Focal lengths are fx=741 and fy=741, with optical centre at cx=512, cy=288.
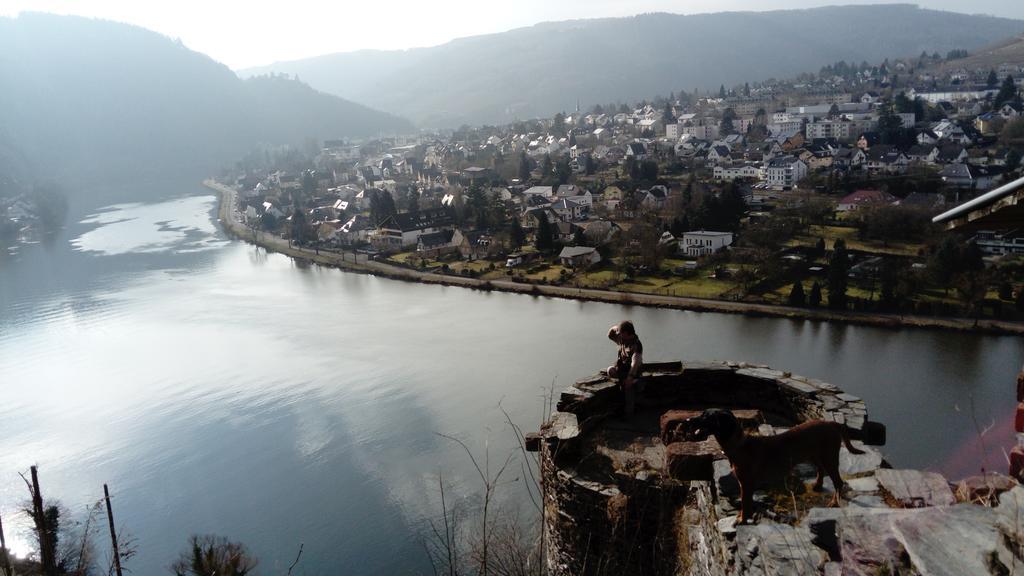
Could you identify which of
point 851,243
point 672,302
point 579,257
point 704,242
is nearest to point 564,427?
point 672,302

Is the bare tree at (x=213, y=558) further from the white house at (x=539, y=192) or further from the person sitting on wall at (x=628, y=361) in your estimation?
the white house at (x=539, y=192)

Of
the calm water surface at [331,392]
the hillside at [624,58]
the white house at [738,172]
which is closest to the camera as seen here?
the calm water surface at [331,392]

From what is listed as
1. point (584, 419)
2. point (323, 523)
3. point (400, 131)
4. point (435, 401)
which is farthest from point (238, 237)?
point (400, 131)

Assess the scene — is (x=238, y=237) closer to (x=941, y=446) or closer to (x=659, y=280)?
(x=659, y=280)

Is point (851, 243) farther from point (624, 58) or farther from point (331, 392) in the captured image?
point (624, 58)

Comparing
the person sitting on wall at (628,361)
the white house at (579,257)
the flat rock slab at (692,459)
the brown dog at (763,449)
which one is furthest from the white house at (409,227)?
the brown dog at (763,449)

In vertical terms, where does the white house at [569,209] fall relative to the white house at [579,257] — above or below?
above

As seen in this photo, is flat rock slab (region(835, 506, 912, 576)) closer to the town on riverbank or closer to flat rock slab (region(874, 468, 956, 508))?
flat rock slab (region(874, 468, 956, 508))
